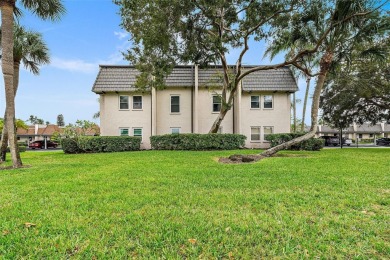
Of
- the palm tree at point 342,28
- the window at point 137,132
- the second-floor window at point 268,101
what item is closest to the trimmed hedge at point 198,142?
the window at point 137,132

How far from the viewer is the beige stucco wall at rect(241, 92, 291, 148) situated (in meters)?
20.5

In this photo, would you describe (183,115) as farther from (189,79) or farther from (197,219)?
(197,219)

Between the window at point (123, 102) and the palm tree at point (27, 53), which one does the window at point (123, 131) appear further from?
the palm tree at point (27, 53)

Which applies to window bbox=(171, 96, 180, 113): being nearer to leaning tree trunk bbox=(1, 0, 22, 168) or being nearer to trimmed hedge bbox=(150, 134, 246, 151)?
trimmed hedge bbox=(150, 134, 246, 151)

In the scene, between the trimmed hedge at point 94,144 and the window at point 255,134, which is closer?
the trimmed hedge at point 94,144

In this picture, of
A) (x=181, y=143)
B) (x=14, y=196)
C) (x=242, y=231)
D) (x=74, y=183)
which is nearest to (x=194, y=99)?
(x=181, y=143)

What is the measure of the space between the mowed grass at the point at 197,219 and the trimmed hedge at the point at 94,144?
11.0m

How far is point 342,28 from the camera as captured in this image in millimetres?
10312

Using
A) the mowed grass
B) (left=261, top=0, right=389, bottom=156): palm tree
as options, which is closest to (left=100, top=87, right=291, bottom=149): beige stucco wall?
(left=261, top=0, right=389, bottom=156): palm tree

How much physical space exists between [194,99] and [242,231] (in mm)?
17275

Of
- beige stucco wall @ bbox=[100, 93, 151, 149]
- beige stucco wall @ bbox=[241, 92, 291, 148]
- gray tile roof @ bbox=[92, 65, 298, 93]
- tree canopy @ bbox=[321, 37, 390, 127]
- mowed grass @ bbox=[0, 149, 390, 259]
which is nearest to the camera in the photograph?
mowed grass @ bbox=[0, 149, 390, 259]

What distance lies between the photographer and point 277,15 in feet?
41.1

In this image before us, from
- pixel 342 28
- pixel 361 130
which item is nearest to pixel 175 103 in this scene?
pixel 342 28

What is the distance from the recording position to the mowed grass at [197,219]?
8.68ft
